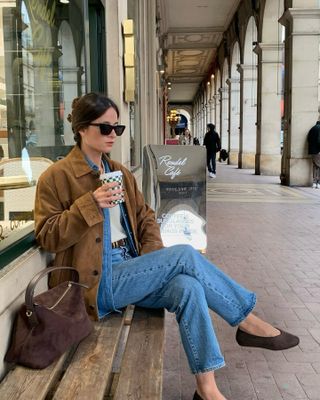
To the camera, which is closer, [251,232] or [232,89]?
[251,232]

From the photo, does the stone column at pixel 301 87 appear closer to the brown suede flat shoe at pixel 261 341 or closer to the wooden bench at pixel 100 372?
the brown suede flat shoe at pixel 261 341

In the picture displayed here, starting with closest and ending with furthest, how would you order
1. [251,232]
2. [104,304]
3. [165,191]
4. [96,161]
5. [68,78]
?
[104,304] < [96,161] < [68,78] < [165,191] < [251,232]

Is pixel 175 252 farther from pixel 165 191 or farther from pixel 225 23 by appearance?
pixel 225 23

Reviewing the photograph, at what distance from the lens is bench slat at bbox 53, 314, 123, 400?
1.77 metres

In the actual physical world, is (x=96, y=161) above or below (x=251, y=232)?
above

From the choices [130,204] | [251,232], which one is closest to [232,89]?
[251,232]

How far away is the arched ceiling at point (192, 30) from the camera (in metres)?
20.1

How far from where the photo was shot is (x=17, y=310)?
79.7 inches

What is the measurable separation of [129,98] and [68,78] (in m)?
0.94

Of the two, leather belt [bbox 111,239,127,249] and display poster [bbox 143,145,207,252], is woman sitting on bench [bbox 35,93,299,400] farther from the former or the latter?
display poster [bbox 143,145,207,252]

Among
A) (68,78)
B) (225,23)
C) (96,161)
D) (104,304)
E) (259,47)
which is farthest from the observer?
(225,23)

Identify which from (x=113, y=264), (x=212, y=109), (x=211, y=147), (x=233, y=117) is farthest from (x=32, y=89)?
(x=212, y=109)

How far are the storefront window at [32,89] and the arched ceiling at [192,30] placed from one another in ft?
47.8

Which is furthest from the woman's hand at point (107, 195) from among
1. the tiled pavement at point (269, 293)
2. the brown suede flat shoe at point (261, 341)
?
the tiled pavement at point (269, 293)
